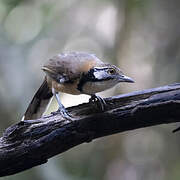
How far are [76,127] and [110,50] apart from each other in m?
3.18

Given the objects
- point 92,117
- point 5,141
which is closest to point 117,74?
point 92,117

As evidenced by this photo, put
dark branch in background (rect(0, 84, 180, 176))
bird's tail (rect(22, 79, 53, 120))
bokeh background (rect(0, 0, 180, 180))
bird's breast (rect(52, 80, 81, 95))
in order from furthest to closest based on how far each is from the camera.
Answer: bokeh background (rect(0, 0, 180, 180)), bird's tail (rect(22, 79, 53, 120)), bird's breast (rect(52, 80, 81, 95)), dark branch in background (rect(0, 84, 180, 176))

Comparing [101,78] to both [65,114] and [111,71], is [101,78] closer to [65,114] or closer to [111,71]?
[111,71]

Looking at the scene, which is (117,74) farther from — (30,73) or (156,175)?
(156,175)

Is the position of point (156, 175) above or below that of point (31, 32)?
below

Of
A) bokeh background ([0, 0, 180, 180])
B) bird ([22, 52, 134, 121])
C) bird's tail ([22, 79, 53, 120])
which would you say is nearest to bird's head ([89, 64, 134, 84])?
bird ([22, 52, 134, 121])

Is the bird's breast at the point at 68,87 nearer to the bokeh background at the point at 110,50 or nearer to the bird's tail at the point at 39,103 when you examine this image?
the bird's tail at the point at 39,103

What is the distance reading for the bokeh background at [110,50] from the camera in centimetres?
573

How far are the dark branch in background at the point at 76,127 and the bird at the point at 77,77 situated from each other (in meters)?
0.12

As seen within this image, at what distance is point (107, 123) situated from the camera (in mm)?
3113

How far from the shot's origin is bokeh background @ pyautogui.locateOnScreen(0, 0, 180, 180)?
226 inches

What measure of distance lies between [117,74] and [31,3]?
3.51m

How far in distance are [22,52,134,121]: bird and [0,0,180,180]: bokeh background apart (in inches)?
62.8

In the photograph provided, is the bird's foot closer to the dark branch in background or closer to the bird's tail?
the dark branch in background
